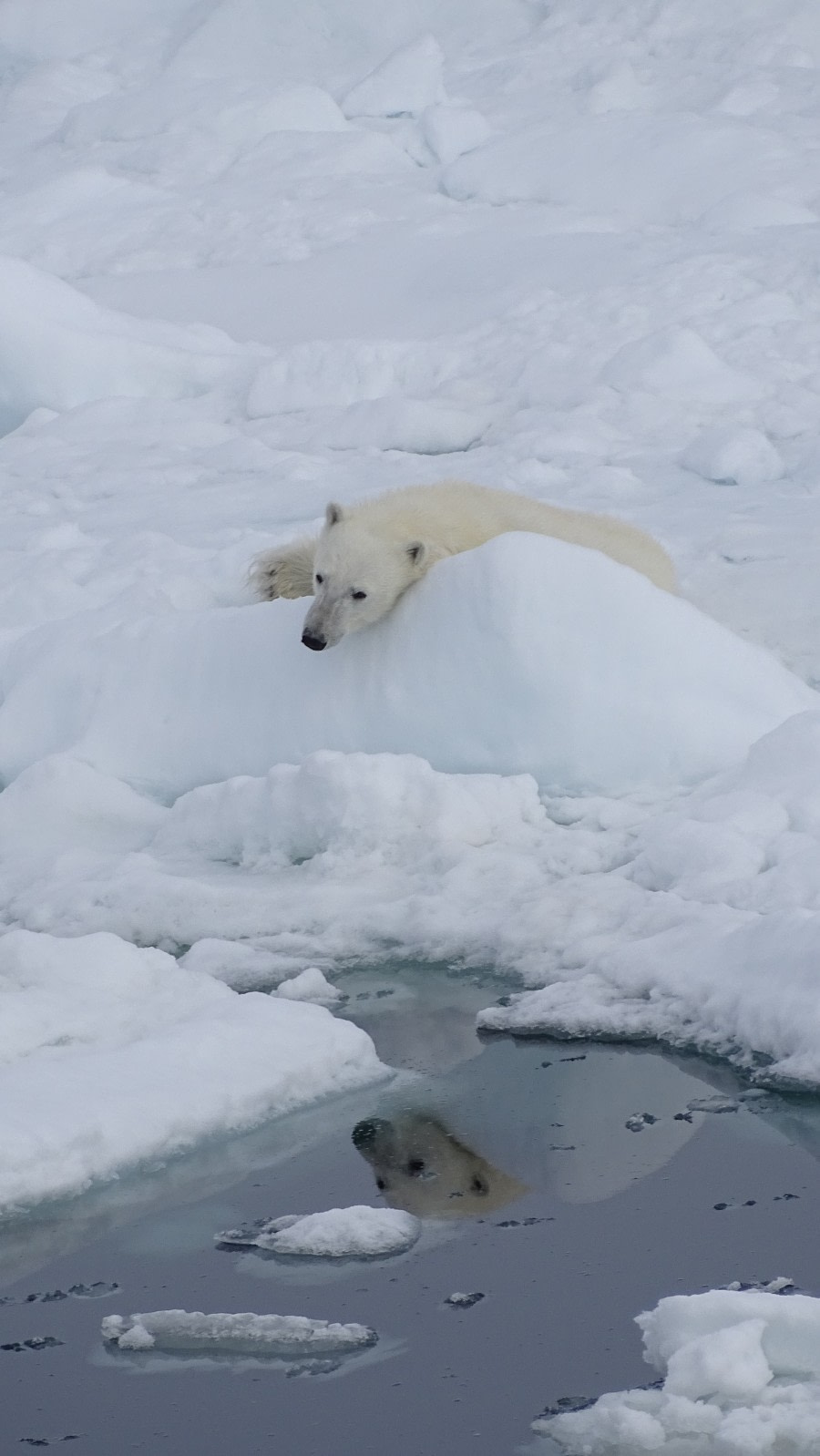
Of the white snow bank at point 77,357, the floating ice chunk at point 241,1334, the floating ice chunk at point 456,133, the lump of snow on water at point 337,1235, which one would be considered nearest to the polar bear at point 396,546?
the lump of snow on water at point 337,1235

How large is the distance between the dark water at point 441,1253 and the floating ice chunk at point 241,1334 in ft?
0.10

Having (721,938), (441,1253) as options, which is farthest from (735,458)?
(441,1253)

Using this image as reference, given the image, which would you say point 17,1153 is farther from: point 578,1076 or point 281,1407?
point 578,1076

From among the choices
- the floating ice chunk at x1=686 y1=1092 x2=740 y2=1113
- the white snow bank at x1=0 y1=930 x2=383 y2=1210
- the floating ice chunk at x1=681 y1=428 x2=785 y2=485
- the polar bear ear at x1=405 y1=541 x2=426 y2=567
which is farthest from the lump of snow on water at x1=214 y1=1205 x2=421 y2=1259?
the floating ice chunk at x1=681 y1=428 x2=785 y2=485

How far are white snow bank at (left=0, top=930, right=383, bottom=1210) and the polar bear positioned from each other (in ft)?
4.97

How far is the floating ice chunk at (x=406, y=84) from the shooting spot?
14234 millimetres

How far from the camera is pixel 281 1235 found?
2.52 metres

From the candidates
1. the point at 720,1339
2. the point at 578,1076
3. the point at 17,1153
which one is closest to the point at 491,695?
the point at 578,1076

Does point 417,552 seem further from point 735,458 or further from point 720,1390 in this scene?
point 735,458

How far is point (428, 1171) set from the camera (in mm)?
2729

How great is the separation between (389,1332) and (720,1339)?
463 mm

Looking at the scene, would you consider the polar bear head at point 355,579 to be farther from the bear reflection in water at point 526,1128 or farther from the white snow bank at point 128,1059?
the bear reflection in water at point 526,1128

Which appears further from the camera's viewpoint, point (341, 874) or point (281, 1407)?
point (341, 874)

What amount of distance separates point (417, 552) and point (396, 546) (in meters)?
0.07
